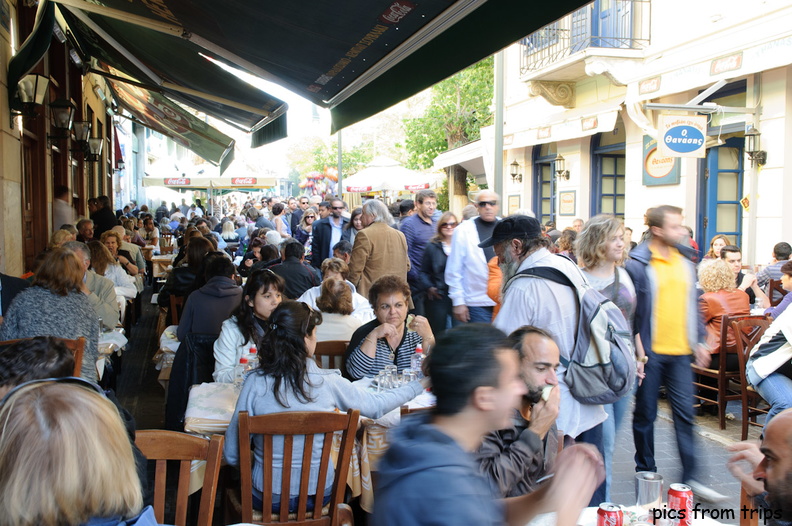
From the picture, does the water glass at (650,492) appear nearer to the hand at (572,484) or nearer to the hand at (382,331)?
the hand at (572,484)

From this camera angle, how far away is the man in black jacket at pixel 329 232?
9.89 meters

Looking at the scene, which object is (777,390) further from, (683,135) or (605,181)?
(605,181)

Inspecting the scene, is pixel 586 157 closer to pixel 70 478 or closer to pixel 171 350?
pixel 171 350

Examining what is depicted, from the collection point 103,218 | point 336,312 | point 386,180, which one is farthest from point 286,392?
point 386,180

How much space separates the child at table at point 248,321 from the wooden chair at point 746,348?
12.4 ft

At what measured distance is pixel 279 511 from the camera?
3.37 metres

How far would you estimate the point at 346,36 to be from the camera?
15.2 feet

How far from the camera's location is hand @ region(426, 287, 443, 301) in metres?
7.45

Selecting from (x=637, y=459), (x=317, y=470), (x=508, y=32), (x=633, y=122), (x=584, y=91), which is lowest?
(x=637, y=459)

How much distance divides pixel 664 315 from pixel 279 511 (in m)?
2.97

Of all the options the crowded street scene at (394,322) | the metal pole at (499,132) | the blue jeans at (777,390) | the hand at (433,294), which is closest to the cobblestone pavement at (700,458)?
Result: the crowded street scene at (394,322)

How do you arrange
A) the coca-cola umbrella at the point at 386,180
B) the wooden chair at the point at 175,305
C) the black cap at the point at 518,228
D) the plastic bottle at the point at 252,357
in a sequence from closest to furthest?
the black cap at the point at 518,228, the plastic bottle at the point at 252,357, the wooden chair at the point at 175,305, the coca-cola umbrella at the point at 386,180

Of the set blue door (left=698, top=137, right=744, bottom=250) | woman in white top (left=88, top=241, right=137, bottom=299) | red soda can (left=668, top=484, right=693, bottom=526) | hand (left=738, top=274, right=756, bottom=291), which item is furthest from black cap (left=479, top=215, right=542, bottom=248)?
blue door (left=698, top=137, right=744, bottom=250)

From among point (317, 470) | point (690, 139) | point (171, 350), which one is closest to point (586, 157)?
point (690, 139)
